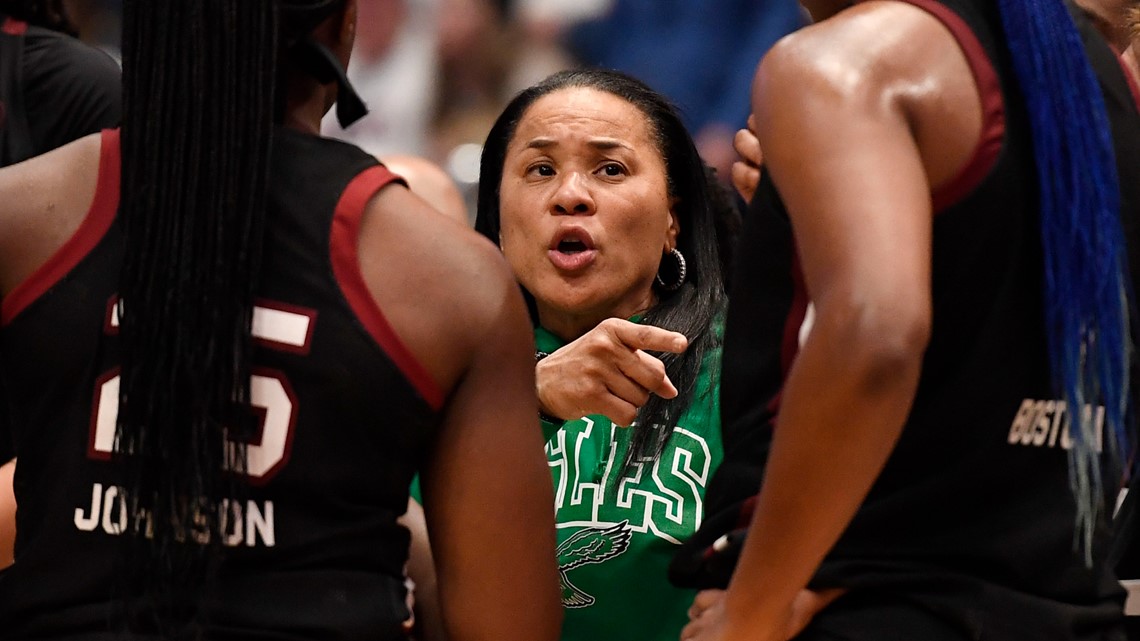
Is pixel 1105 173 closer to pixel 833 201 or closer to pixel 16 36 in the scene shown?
pixel 833 201

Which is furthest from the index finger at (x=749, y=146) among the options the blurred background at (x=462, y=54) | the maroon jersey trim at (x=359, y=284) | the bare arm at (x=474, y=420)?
the blurred background at (x=462, y=54)

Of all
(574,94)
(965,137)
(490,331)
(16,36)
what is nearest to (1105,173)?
(965,137)

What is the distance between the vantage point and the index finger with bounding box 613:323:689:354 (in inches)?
77.6

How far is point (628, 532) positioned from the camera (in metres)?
2.39

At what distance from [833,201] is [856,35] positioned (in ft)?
0.63

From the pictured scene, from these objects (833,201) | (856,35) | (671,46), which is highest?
(671,46)

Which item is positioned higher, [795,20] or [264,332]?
[795,20]

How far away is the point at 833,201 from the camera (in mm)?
1458

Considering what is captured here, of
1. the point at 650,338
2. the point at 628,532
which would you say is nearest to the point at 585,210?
the point at 628,532

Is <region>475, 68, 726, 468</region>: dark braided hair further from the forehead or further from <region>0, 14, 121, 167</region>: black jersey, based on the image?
<region>0, 14, 121, 167</region>: black jersey

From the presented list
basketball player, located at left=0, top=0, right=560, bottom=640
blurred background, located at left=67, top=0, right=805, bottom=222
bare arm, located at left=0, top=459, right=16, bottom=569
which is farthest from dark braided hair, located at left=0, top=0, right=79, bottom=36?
blurred background, located at left=67, top=0, right=805, bottom=222

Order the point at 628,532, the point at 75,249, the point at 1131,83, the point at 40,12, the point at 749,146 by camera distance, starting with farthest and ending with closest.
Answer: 1. the point at 40,12
2. the point at 628,532
3. the point at 749,146
4. the point at 1131,83
5. the point at 75,249

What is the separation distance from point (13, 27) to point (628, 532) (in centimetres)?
149

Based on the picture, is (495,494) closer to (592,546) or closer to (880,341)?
(880,341)
